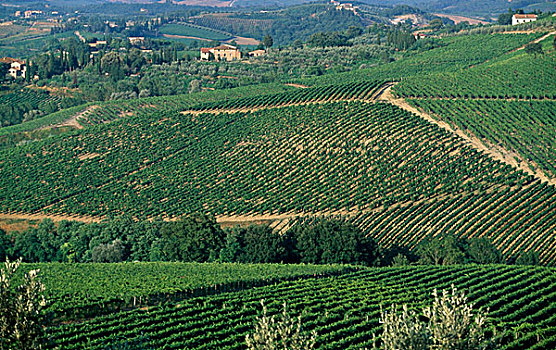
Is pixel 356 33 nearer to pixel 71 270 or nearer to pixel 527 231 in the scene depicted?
pixel 527 231

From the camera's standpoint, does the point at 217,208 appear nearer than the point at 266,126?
Yes

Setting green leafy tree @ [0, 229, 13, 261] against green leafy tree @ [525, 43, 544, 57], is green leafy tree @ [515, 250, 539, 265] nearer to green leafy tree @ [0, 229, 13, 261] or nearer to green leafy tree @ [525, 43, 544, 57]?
green leafy tree @ [0, 229, 13, 261]

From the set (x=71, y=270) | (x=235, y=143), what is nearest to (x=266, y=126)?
(x=235, y=143)

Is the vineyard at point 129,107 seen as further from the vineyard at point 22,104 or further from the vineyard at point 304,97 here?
the vineyard at point 22,104

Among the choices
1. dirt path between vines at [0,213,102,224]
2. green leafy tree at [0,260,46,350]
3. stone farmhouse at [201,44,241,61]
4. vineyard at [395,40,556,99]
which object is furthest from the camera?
stone farmhouse at [201,44,241,61]

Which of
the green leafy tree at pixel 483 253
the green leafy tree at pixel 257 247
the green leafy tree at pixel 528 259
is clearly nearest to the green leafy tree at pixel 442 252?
the green leafy tree at pixel 483 253

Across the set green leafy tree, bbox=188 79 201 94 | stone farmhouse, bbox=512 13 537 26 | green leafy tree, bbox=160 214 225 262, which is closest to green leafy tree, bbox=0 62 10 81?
green leafy tree, bbox=188 79 201 94
